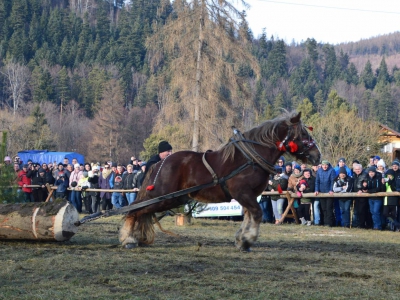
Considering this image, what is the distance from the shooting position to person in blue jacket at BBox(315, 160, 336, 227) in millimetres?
18328

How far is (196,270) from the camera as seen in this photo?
833cm

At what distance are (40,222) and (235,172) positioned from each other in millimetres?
3348

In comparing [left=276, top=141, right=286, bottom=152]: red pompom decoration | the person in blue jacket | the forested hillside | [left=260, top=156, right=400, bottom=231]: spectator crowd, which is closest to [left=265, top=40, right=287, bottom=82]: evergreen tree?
the forested hillside

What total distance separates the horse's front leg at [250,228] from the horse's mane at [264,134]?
0.92m

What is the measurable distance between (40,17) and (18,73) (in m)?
47.0

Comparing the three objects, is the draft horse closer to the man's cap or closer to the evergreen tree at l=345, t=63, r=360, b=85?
the man's cap

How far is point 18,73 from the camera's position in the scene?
98750 millimetres

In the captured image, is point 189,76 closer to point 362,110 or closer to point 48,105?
point 48,105

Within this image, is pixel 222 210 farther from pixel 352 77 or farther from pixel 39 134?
pixel 352 77

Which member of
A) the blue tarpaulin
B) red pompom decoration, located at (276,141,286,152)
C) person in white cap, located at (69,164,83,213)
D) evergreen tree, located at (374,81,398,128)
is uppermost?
evergreen tree, located at (374,81,398,128)

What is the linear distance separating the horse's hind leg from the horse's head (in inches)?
110

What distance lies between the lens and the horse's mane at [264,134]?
1068 centimetres

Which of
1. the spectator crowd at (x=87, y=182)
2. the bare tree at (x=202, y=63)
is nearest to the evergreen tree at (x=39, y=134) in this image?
the bare tree at (x=202, y=63)

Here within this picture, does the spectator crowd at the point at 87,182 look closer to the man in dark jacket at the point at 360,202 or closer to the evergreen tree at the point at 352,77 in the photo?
the man in dark jacket at the point at 360,202
